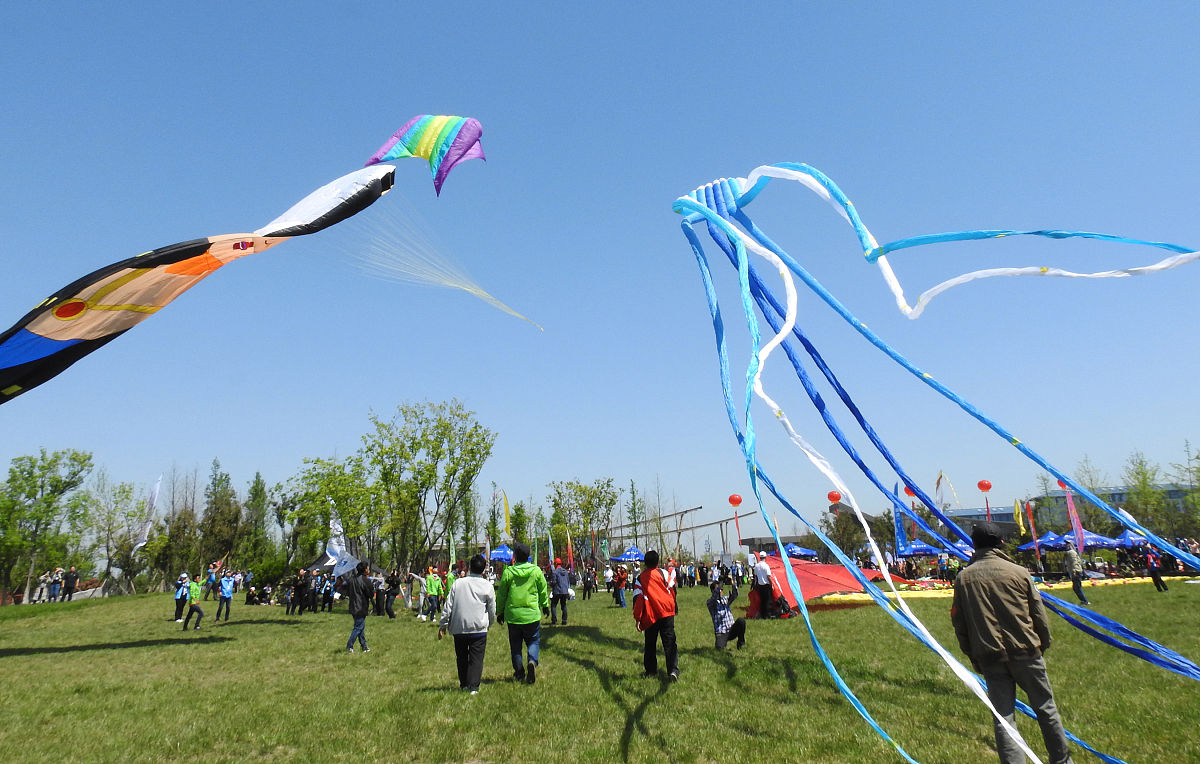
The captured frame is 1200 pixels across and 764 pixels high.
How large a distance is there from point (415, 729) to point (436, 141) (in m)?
8.89

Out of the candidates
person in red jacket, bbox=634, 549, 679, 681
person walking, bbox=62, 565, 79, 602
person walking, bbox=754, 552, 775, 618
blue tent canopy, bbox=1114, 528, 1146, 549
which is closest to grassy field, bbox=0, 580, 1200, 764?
person in red jacket, bbox=634, 549, 679, 681

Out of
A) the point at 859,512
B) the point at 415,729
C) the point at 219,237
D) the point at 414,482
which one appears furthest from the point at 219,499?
the point at 859,512

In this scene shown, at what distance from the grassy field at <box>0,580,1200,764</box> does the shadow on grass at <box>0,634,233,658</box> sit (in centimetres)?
92

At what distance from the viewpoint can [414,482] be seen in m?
32.6

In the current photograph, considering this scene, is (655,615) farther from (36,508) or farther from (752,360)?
(36,508)

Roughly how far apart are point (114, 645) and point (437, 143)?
43.7ft

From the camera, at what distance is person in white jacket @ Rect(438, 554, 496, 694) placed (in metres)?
7.62

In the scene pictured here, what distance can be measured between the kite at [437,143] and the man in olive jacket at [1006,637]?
361 inches

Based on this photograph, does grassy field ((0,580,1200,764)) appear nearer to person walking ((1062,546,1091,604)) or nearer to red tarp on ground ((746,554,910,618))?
red tarp on ground ((746,554,910,618))

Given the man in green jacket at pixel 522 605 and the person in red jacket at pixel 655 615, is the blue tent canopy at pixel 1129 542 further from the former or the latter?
the man in green jacket at pixel 522 605

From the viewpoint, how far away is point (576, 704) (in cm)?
695

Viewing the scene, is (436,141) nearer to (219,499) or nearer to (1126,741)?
(1126,741)

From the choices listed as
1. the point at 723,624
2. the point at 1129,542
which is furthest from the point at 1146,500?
the point at 723,624

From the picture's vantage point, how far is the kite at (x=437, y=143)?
10.6 meters
